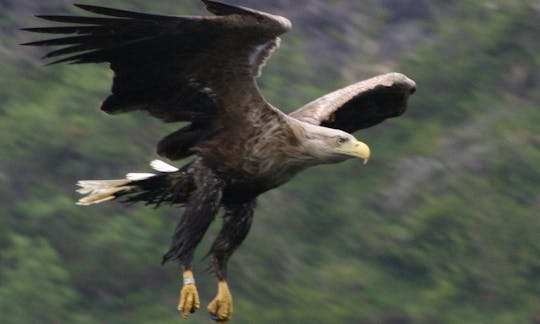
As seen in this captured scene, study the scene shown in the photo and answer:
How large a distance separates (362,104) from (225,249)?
169 cm

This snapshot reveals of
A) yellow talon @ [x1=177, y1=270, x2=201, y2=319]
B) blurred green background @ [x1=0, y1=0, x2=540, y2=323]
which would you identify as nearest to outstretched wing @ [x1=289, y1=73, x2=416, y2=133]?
yellow talon @ [x1=177, y1=270, x2=201, y2=319]

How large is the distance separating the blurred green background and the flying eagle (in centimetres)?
720

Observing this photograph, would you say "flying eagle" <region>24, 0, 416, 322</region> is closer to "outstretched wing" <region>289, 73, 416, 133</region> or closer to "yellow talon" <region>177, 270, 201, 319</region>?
"yellow talon" <region>177, 270, 201, 319</region>

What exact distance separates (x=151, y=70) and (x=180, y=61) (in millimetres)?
199

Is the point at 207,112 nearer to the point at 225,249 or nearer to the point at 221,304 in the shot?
the point at 225,249

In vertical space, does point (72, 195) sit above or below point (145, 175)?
below

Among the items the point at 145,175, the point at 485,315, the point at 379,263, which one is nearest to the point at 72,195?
the point at 379,263

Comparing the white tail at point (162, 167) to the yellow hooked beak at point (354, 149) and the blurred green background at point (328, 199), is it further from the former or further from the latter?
the blurred green background at point (328, 199)

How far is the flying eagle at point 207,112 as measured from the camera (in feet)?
33.4

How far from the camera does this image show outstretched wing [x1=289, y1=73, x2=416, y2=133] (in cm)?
1151

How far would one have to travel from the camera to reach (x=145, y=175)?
35.8 feet

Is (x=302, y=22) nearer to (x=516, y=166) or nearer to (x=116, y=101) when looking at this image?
(x=516, y=166)

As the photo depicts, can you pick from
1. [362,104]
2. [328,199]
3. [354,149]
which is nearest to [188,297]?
[354,149]

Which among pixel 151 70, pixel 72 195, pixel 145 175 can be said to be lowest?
pixel 72 195
